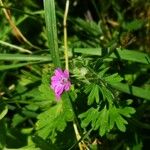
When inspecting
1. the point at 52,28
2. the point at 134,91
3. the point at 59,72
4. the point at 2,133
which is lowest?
the point at 2,133

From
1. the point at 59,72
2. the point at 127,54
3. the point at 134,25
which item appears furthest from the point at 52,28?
the point at 134,25

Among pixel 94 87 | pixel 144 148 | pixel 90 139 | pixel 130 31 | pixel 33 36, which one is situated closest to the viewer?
pixel 94 87

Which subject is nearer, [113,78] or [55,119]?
[113,78]

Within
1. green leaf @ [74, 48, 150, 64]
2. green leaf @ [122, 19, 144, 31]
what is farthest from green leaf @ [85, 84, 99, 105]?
green leaf @ [122, 19, 144, 31]

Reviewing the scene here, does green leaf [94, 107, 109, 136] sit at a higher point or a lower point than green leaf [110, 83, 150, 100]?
lower


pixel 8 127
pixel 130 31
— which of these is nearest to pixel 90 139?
pixel 8 127

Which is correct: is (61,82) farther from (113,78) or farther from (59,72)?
(113,78)

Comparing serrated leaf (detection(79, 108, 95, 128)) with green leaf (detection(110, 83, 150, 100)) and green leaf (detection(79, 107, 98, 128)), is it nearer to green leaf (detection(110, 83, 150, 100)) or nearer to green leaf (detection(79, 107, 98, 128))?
green leaf (detection(79, 107, 98, 128))

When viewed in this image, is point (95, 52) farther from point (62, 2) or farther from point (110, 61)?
point (62, 2)
